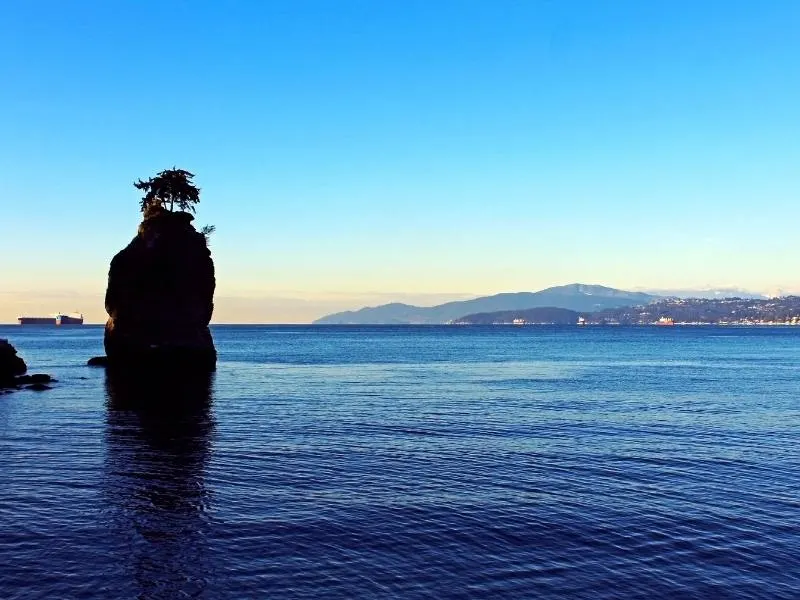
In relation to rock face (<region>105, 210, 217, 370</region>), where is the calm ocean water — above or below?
below

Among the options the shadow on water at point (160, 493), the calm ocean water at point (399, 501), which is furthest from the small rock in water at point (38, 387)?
the shadow on water at point (160, 493)

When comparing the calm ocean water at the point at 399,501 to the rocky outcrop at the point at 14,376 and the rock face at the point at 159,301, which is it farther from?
the rock face at the point at 159,301

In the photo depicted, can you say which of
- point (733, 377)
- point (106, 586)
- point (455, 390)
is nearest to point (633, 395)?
point (455, 390)

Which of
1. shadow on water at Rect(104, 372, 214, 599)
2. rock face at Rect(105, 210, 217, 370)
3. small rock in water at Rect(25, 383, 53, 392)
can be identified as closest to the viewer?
shadow on water at Rect(104, 372, 214, 599)

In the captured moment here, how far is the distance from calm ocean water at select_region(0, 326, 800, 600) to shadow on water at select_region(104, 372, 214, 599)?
0.10m

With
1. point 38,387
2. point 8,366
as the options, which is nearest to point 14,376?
point 8,366

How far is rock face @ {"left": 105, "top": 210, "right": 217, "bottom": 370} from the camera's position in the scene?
86.1 meters

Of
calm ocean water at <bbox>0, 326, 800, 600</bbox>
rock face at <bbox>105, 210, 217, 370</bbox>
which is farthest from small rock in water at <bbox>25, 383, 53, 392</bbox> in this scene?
rock face at <bbox>105, 210, 217, 370</bbox>

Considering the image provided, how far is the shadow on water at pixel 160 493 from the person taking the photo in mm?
18031

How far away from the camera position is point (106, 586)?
1709 centimetres

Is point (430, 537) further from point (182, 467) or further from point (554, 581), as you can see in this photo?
point (182, 467)

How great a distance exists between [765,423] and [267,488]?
3317 cm

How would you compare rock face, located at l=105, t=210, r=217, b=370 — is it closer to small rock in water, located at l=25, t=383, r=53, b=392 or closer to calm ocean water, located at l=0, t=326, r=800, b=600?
small rock in water, located at l=25, t=383, r=53, b=392

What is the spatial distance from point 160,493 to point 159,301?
210 ft
